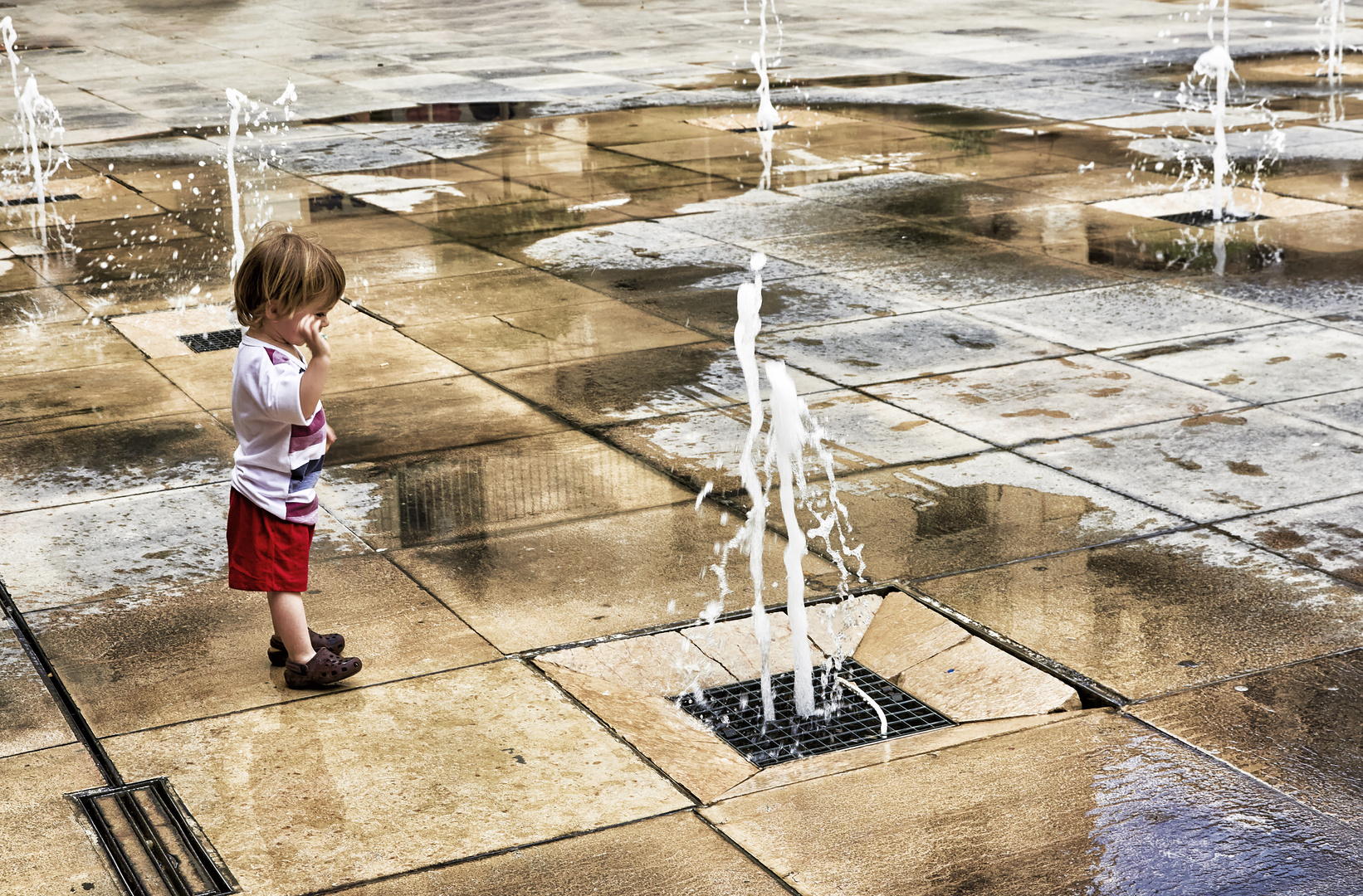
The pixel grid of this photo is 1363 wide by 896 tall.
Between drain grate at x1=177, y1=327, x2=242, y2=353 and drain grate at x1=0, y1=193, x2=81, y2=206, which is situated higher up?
drain grate at x1=0, y1=193, x2=81, y2=206

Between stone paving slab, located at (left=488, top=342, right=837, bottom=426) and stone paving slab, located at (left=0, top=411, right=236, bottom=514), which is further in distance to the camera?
stone paving slab, located at (left=488, top=342, right=837, bottom=426)

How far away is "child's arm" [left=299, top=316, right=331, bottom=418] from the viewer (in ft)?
13.3

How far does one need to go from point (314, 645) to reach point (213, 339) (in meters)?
3.86

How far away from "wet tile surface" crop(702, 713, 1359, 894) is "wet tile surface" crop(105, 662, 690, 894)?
361mm

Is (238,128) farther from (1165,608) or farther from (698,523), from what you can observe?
(1165,608)

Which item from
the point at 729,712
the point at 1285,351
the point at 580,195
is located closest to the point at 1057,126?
the point at 580,195

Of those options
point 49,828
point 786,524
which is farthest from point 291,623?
point 786,524

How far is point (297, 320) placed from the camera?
13.5ft

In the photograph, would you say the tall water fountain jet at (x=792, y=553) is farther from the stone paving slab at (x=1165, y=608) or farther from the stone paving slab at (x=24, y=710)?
the stone paving slab at (x=24, y=710)

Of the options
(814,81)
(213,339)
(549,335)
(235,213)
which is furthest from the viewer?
(814,81)

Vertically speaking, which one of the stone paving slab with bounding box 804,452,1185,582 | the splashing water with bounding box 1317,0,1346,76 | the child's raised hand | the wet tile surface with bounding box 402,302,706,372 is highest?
the splashing water with bounding box 1317,0,1346,76

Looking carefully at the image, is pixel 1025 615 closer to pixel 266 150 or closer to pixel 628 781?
pixel 628 781

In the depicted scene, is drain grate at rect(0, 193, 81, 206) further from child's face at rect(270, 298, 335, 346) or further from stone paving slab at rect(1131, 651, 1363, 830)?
stone paving slab at rect(1131, 651, 1363, 830)

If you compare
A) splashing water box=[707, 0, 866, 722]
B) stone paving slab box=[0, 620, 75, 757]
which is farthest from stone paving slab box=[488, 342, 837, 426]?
stone paving slab box=[0, 620, 75, 757]
